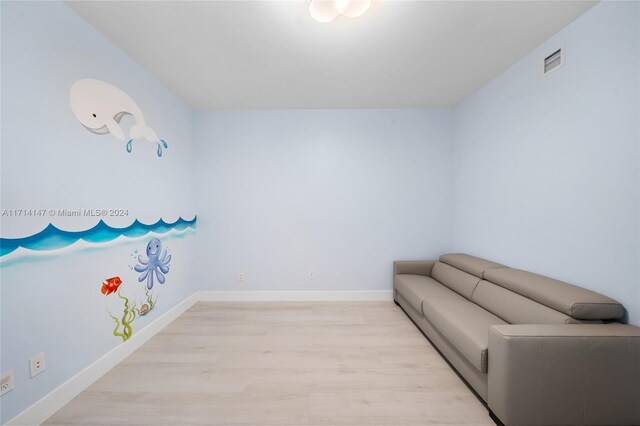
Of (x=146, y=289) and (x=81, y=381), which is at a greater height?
(x=146, y=289)

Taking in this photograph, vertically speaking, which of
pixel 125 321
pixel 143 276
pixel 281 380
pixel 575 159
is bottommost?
pixel 281 380

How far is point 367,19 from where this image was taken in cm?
194

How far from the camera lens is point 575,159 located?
1.97m

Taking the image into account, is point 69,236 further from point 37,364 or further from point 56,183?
point 37,364

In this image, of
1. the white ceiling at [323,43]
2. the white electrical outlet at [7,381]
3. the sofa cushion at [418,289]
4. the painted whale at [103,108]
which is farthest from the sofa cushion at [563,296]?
the painted whale at [103,108]

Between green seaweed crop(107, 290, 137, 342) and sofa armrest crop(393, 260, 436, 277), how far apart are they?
3.15m

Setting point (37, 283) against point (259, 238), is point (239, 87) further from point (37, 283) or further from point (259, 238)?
point (37, 283)

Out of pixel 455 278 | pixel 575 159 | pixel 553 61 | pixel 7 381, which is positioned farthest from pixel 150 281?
pixel 553 61

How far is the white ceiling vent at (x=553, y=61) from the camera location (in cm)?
206

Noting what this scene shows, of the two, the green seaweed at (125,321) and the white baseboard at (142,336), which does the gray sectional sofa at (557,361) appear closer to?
the white baseboard at (142,336)

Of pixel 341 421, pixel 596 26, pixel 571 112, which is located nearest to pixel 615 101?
pixel 571 112

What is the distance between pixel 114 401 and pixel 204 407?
2.21ft

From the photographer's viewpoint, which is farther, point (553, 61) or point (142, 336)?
point (142, 336)

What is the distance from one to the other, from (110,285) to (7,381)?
0.83 meters
